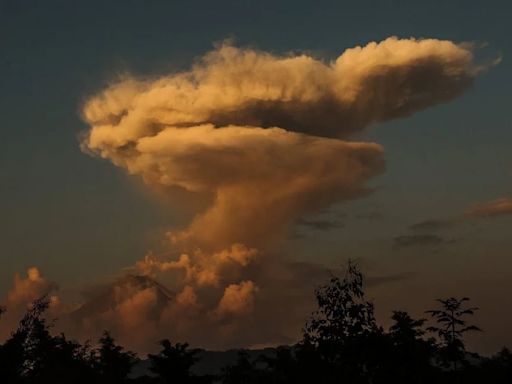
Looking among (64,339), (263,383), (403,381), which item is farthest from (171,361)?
(64,339)

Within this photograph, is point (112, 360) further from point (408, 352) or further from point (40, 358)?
point (408, 352)

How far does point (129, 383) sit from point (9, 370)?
26886 mm

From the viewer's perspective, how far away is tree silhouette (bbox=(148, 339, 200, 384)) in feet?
191

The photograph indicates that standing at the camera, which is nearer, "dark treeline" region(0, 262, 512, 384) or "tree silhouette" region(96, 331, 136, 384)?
"dark treeline" region(0, 262, 512, 384)

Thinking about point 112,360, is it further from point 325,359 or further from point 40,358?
point 325,359

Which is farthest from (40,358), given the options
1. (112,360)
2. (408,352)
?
(408,352)

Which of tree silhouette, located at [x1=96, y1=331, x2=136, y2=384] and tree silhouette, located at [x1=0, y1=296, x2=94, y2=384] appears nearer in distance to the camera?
tree silhouette, located at [x1=0, y1=296, x2=94, y2=384]

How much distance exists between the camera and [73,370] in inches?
2682

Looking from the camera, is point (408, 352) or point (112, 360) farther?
point (112, 360)

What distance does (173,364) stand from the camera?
192 feet

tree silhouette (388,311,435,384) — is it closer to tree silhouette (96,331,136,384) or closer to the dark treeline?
the dark treeline

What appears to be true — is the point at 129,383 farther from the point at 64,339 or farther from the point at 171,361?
the point at 171,361

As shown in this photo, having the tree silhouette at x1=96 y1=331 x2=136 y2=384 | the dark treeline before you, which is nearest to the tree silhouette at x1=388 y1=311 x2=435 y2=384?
the dark treeline

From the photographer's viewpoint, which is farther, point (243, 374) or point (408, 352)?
point (243, 374)
